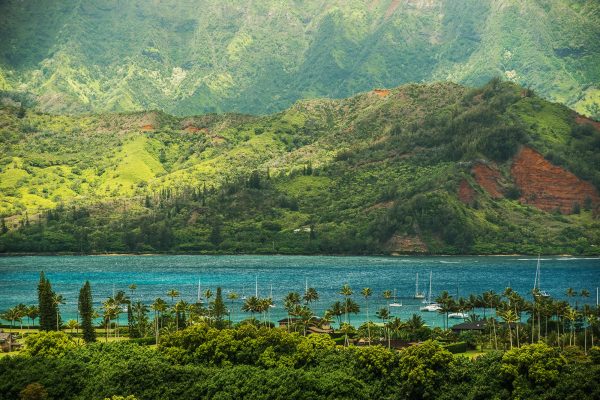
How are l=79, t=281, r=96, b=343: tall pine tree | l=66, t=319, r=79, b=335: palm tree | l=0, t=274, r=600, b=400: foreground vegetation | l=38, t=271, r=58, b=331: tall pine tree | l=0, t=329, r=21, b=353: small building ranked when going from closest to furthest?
1. l=0, t=274, r=600, b=400: foreground vegetation
2. l=0, t=329, r=21, b=353: small building
3. l=79, t=281, r=96, b=343: tall pine tree
4. l=38, t=271, r=58, b=331: tall pine tree
5. l=66, t=319, r=79, b=335: palm tree

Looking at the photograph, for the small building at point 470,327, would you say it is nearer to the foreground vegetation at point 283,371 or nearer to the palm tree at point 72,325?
the foreground vegetation at point 283,371

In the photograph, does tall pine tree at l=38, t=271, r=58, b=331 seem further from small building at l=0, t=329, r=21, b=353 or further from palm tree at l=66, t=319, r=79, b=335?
small building at l=0, t=329, r=21, b=353

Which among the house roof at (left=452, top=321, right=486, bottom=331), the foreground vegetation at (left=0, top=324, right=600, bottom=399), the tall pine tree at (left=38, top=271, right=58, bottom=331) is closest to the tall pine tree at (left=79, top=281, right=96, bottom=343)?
the tall pine tree at (left=38, top=271, right=58, bottom=331)

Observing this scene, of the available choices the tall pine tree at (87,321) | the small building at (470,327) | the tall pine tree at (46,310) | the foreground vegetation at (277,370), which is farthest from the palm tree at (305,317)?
the tall pine tree at (46,310)

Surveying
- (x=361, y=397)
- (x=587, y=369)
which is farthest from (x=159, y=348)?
(x=587, y=369)

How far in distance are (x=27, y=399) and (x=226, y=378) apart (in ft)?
68.2

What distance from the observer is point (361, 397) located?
365 feet

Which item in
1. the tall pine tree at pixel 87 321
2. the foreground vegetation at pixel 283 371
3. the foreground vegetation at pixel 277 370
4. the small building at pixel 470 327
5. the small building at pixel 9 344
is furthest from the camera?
the small building at pixel 470 327

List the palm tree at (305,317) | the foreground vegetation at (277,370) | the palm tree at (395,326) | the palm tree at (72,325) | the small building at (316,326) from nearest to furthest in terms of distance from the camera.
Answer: the foreground vegetation at (277,370) → the palm tree at (395,326) → the palm tree at (305,317) → the palm tree at (72,325) → the small building at (316,326)

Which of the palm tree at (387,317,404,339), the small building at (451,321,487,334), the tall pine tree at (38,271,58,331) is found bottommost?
the small building at (451,321,487,334)

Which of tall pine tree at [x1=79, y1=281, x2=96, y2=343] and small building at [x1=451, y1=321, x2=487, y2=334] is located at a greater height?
tall pine tree at [x1=79, y1=281, x2=96, y2=343]

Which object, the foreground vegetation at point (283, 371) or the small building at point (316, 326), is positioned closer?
the foreground vegetation at point (283, 371)

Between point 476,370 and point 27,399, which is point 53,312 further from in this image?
point 476,370

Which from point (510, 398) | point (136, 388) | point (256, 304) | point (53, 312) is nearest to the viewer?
point (510, 398)
